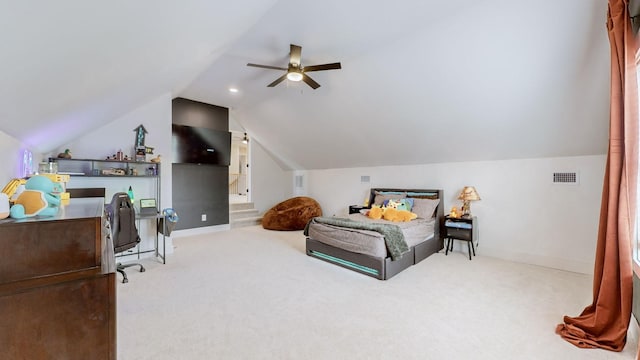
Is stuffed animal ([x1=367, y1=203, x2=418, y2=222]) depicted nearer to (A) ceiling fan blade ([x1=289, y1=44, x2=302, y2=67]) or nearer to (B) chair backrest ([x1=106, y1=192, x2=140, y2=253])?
(A) ceiling fan blade ([x1=289, y1=44, x2=302, y2=67])

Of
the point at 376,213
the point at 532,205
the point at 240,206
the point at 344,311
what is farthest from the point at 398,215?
the point at 240,206

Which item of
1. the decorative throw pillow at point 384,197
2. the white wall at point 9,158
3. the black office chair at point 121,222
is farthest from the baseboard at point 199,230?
the white wall at point 9,158

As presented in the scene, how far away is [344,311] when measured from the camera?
252cm

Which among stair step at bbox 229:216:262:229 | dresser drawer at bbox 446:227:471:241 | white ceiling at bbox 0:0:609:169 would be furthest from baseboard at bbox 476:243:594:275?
stair step at bbox 229:216:262:229

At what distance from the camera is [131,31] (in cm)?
139

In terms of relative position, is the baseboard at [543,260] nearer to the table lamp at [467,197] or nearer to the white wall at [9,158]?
the table lamp at [467,197]

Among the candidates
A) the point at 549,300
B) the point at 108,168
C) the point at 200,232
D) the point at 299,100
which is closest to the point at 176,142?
the point at 108,168

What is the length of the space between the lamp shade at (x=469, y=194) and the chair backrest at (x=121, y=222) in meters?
4.80

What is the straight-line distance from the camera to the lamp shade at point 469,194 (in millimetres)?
4223

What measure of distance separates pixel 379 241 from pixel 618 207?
81.8 inches

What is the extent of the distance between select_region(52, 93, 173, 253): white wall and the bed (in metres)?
2.68

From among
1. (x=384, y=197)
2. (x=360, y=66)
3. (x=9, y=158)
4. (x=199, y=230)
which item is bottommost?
(x=199, y=230)

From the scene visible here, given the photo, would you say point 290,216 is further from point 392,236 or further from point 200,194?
point 392,236

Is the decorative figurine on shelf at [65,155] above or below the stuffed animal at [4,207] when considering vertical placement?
above
